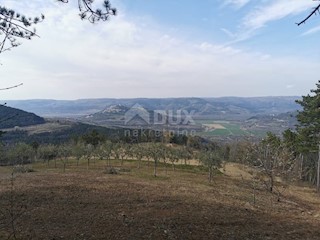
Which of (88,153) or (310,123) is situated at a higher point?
(310,123)

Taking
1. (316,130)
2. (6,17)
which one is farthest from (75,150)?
(6,17)

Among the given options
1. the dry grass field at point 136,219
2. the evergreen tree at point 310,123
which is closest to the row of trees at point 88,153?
the evergreen tree at point 310,123

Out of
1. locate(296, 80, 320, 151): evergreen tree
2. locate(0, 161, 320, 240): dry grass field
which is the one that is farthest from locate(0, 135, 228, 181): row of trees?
locate(0, 161, 320, 240): dry grass field

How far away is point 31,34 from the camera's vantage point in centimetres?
646

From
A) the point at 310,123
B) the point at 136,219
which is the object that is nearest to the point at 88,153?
the point at 310,123

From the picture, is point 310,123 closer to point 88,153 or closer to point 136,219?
point 136,219

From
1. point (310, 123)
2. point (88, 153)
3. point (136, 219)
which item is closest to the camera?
point (136, 219)

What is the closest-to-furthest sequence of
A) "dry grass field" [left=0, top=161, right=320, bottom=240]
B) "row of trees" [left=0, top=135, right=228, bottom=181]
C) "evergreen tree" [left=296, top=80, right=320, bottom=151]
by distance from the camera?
"dry grass field" [left=0, top=161, right=320, bottom=240], "evergreen tree" [left=296, top=80, right=320, bottom=151], "row of trees" [left=0, top=135, right=228, bottom=181]

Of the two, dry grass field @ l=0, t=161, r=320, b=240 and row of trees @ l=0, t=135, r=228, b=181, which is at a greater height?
dry grass field @ l=0, t=161, r=320, b=240

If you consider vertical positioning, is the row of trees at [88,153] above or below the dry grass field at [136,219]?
below

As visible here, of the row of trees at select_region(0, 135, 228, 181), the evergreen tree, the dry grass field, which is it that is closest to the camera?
the dry grass field

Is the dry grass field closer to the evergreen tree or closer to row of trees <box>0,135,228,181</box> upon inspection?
the evergreen tree

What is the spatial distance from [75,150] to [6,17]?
177 feet

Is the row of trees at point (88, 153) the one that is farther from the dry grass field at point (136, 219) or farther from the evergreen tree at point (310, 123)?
the dry grass field at point (136, 219)
